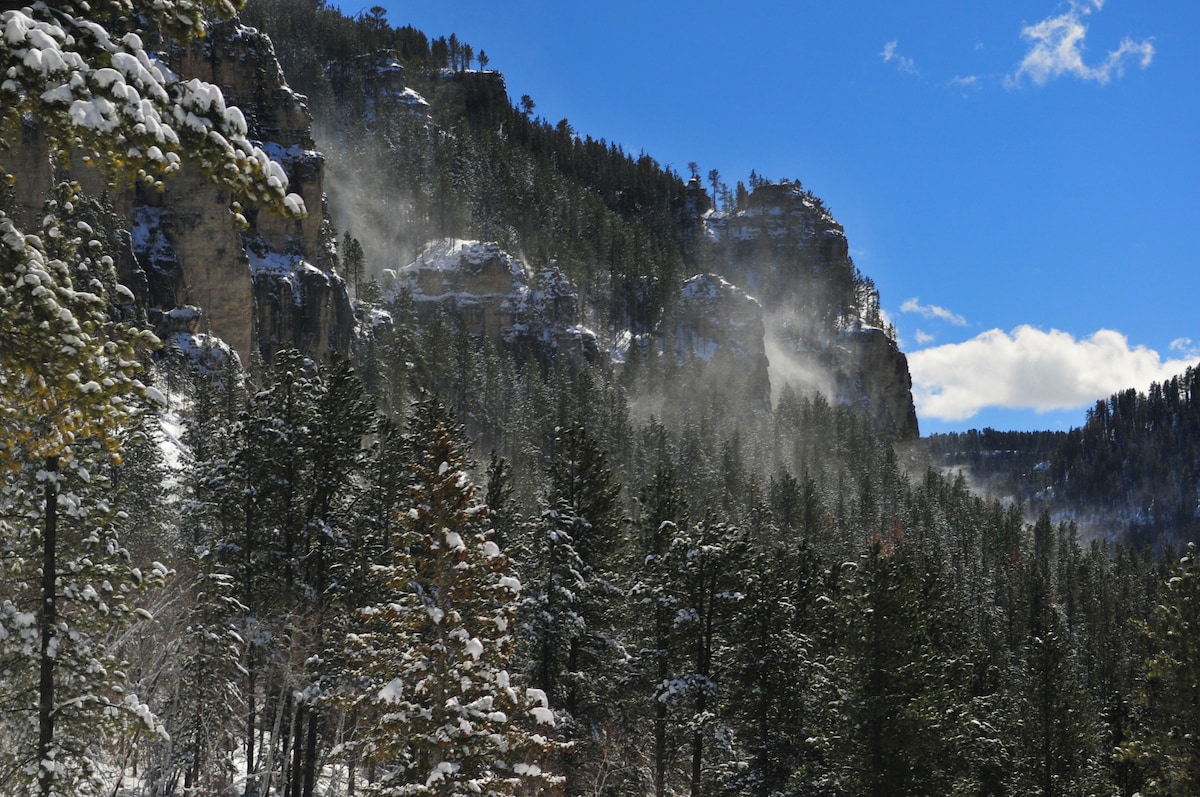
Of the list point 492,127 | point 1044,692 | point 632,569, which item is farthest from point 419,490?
point 492,127

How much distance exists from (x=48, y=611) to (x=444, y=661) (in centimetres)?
615

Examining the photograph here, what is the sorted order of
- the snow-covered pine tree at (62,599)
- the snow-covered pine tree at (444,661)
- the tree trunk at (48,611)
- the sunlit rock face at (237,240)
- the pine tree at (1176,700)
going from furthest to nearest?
the sunlit rock face at (237,240) < the pine tree at (1176,700) < the snow-covered pine tree at (444,661) < the tree trunk at (48,611) < the snow-covered pine tree at (62,599)

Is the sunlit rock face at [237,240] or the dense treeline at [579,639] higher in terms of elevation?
the sunlit rock face at [237,240]

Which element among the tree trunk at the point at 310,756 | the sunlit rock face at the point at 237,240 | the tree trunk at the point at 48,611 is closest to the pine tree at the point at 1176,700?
the tree trunk at the point at 310,756

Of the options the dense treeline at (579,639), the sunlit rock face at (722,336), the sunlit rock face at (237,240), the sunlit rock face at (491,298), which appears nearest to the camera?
the dense treeline at (579,639)

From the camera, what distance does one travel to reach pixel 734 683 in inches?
1064

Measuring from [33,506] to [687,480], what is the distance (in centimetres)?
8580

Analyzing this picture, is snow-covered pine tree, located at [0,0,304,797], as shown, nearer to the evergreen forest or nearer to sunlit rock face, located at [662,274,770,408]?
the evergreen forest

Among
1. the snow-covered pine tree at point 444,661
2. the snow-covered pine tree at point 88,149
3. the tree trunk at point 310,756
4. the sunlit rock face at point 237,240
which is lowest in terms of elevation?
the tree trunk at point 310,756

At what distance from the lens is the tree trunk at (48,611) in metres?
11.8

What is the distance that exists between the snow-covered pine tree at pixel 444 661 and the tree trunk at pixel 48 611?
4360 millimetres

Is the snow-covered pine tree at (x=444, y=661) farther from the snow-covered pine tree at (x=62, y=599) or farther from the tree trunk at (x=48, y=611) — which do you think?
the tree trunk at (x=48, y=611)

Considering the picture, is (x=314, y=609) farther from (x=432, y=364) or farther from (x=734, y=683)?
(x=432, y=364)

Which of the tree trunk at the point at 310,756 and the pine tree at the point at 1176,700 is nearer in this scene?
the pine tree at the point at 1176,700
